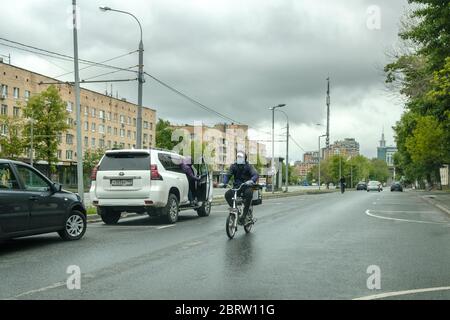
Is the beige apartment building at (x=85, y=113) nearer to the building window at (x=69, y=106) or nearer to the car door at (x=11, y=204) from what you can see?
the building window at (x=69, y=106)

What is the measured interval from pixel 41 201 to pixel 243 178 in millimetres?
4019

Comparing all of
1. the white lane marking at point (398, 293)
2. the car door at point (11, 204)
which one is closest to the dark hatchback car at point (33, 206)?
the car door at point (11, 204)

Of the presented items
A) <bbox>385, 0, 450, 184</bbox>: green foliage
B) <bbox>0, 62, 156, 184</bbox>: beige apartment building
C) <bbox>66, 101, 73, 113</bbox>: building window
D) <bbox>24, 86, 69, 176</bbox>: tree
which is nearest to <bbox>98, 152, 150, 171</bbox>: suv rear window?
<bbox>385, 0, 450, 184</bbox>: green foliage

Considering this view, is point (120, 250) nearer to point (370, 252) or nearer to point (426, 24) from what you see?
point (370, 252)

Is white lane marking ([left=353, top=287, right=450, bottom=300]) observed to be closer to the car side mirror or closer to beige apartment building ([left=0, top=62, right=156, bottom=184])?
the car side mirror

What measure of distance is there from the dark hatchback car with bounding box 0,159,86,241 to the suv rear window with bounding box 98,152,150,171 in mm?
2703

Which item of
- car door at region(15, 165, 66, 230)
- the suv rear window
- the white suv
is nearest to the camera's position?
car door at region(15, 165, 66, 230)

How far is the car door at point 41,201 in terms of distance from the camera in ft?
29.9

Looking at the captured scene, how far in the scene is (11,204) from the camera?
8562mm

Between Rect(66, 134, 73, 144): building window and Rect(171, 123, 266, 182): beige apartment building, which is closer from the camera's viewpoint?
Rect(66, 134, 73, 144): building window

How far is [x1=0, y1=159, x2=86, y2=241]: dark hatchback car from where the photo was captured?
856 centimetres
